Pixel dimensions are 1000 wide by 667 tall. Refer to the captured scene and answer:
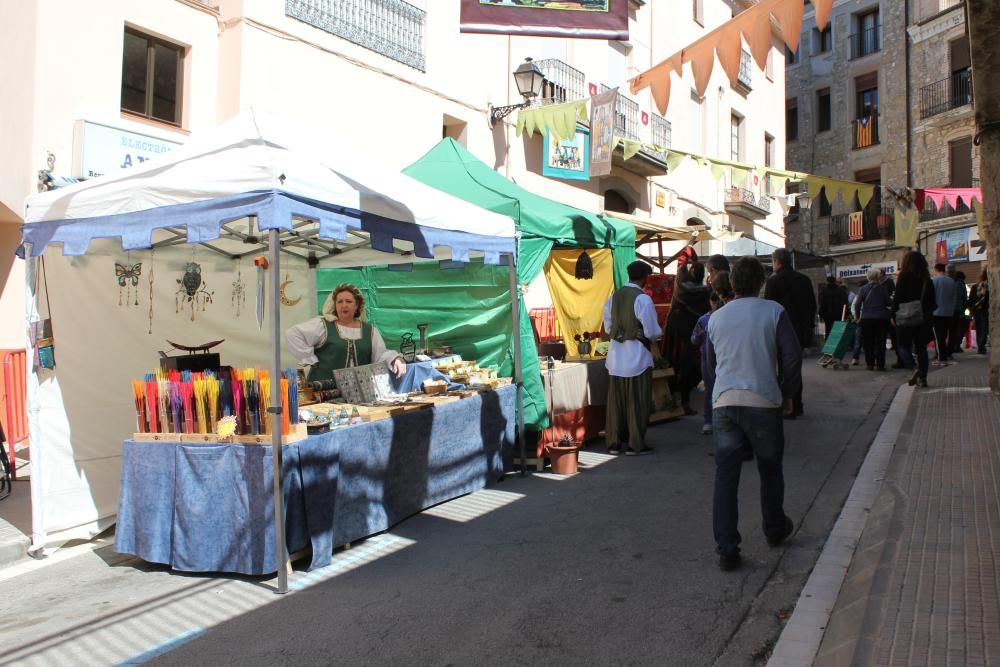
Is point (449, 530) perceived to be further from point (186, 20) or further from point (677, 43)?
point (677, 43)

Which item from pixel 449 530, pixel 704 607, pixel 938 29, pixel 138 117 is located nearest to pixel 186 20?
pixel 138 117

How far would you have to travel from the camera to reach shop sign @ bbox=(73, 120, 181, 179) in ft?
27.9

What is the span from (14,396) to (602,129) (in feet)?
30.2

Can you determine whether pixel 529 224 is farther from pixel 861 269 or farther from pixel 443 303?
pixel 861 269

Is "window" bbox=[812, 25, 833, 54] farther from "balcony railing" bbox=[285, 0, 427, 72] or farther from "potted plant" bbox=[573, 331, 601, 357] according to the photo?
"potted plant" bbox=[573, 331, 601, 357]

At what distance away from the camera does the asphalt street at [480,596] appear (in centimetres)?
337

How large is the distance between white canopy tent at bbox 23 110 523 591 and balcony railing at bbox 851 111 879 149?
27.8 metres

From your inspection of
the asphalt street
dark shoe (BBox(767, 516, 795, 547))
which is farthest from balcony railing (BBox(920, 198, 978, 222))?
dark shoe (BBox(767, 516, 795, 547))

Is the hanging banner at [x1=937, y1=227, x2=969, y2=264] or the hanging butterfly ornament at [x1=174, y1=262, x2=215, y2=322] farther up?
the hanging banner at [x1=937, y1=227, x2=969, y2=264]

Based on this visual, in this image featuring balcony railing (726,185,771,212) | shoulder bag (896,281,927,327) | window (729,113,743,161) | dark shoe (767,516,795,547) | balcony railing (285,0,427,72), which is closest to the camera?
dark shoe (767,516,795,547)

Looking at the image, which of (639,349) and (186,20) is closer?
(639,349)

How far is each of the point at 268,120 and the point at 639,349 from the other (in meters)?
4.09

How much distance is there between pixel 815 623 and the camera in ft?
11.4

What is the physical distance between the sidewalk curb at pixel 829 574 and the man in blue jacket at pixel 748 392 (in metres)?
0.48
